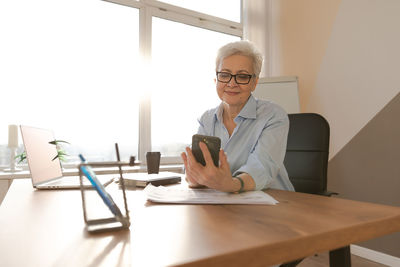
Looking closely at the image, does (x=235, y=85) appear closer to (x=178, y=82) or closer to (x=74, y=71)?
(x=74, y=71)

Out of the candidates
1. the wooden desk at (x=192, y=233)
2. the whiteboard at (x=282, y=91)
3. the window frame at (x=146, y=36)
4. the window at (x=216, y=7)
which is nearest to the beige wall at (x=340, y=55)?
the whiteboard at (x=282, y=91)

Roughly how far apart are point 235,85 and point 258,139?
1.00 feet

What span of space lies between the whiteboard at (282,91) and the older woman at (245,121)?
5.66ft

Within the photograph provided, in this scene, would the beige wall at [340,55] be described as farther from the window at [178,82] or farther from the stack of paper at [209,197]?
the stack of paper at [209,197]

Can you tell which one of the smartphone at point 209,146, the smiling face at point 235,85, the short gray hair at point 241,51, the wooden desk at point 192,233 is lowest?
the wooden desk at point 192,233

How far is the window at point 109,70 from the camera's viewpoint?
8.17 feet

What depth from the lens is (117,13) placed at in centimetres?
300

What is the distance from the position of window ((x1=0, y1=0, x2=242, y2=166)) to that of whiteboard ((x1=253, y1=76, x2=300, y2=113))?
630 mm

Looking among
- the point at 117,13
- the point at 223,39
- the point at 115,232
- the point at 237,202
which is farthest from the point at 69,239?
the point at 223,39

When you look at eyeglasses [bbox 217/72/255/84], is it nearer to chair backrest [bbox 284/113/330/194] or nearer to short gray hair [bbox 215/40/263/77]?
short gray hair [bbox 215/40/263/77]

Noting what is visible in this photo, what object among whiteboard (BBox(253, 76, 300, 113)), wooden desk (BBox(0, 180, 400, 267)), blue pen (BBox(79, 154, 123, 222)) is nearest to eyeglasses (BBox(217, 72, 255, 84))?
wooden desk (BBox(0, 180, 400, 267))

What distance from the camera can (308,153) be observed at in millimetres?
1796

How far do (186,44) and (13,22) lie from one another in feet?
5.57

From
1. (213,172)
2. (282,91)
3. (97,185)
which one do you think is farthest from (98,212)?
(282,91)
